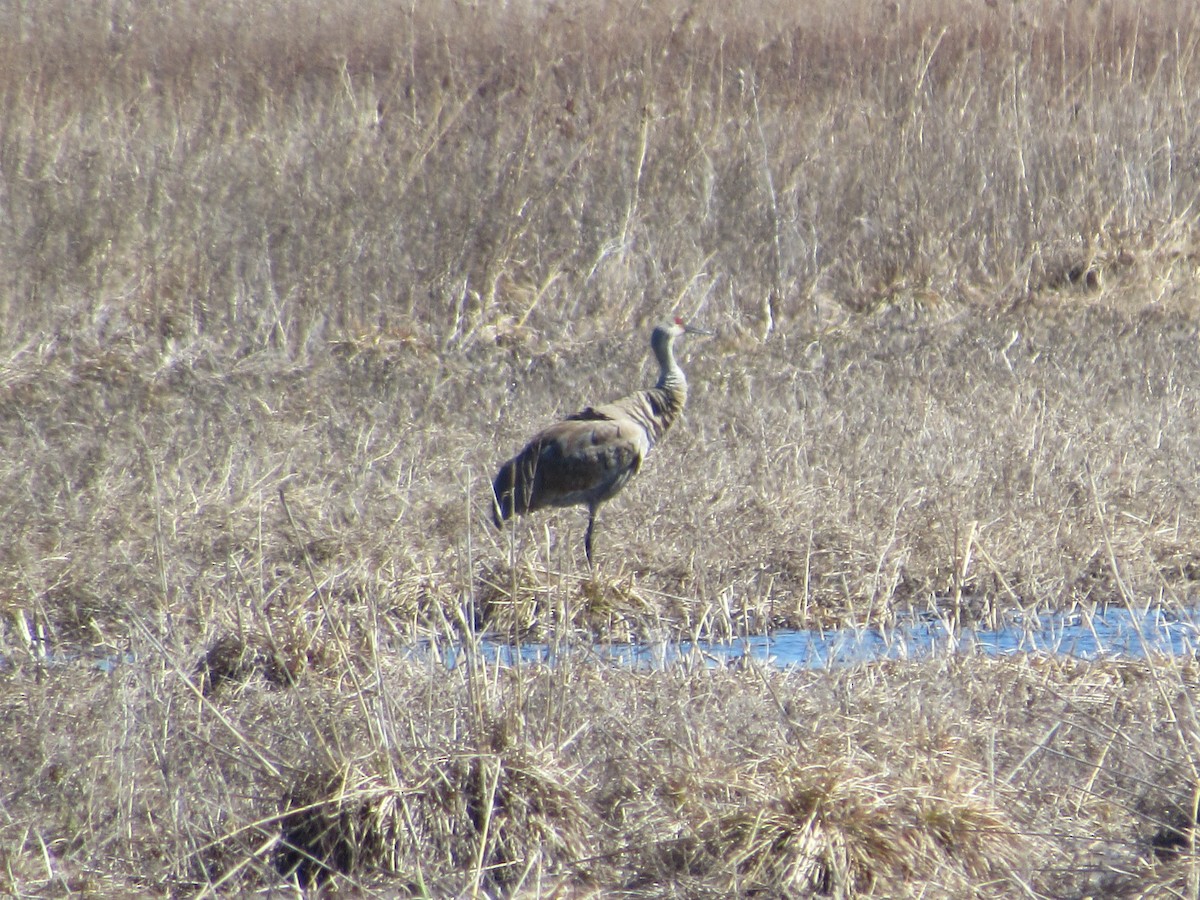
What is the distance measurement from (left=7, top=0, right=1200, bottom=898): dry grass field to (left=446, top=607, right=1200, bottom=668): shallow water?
10 cm

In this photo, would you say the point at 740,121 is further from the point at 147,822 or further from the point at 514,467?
the point at 147,822

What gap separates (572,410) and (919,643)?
13.3 feet

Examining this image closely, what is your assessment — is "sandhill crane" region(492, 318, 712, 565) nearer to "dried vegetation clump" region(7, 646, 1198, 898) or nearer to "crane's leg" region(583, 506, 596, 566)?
"crane's leg" region(583, 506, 596, 566)

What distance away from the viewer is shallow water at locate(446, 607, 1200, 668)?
16.7ft

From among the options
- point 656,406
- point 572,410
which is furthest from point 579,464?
point 572,410

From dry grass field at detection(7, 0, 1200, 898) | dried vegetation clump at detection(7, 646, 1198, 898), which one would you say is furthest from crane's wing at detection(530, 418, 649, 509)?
dried vegetation clump at detection(7, 646, 1198, 898)

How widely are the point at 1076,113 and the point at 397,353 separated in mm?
5209

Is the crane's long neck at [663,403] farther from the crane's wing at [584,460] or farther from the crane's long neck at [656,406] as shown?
the crane's wing at [584,460]

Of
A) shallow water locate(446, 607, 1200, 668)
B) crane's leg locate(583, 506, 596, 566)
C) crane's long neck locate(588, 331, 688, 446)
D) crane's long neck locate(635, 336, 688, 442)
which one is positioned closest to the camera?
shallow water locate(446, 607, 1200, 668)

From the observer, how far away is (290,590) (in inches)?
228

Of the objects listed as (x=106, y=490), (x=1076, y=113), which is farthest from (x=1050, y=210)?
(x=106, y=490)

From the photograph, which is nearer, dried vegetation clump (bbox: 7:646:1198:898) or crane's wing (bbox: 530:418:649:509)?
dried vegetation clump (bbox: 7:646:1198:898)

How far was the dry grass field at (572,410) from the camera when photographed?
149 inches

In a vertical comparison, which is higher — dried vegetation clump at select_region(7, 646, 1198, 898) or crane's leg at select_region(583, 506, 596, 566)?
dried vegetation clump at select_region(7, 646, 1198, 898)
